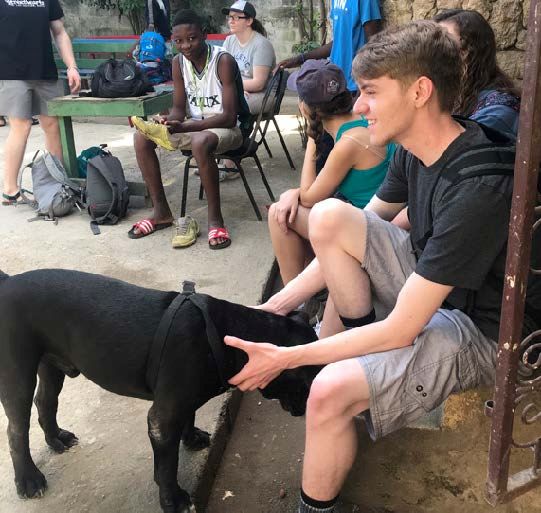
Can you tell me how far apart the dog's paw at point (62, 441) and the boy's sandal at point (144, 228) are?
7.42 ft

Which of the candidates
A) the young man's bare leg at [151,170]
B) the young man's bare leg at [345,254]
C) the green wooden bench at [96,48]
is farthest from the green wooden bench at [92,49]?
the young man's bare leg at [345,254]

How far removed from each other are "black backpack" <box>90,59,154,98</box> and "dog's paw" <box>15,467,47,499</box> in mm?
3532

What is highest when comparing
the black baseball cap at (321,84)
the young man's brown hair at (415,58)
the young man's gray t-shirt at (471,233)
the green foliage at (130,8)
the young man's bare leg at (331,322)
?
the green foliage at (130,8)

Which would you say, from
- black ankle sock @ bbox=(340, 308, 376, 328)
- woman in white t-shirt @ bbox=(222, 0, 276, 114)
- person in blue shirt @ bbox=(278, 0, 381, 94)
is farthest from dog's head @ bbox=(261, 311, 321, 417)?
Result: woman in white t-shirt @ bbox=(222, 0, 276, 114)

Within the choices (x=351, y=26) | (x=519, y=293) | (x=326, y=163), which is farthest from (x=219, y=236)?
(x=519, y=293)

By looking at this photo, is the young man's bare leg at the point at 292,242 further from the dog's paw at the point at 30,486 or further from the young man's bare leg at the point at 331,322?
the dog's paw at the point at 30,486

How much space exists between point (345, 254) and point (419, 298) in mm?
488

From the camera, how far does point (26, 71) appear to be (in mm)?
5211

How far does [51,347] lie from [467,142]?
5.18 ft

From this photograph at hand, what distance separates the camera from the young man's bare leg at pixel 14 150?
17.5 feet

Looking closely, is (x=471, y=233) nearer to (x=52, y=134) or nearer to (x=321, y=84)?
(x=321, y=84)

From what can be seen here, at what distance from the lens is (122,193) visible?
5.00 m

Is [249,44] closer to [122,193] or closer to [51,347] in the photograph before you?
[122,193]

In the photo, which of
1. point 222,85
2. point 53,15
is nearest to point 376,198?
point 222,85
